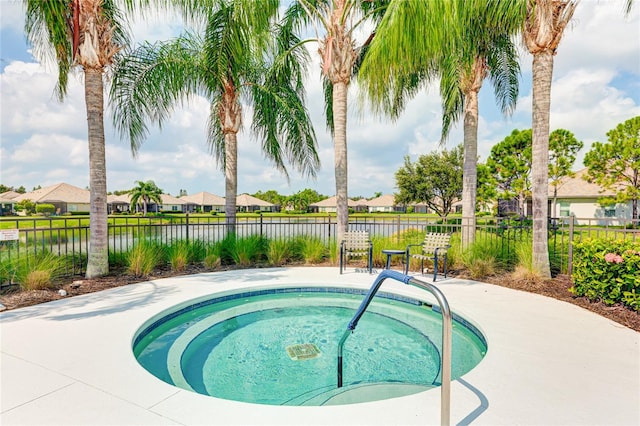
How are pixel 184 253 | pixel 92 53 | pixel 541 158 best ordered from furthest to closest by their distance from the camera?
pixel 184 253
pixel 541 158
pixel 92 53

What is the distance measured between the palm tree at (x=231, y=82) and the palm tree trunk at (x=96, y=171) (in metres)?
1.50

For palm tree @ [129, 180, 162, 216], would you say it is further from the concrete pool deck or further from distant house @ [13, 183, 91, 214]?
the concrete pool deck

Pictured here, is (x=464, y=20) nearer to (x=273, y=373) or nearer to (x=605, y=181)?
(x=273, y=373)

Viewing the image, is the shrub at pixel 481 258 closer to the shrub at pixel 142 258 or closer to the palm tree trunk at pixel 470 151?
the palm tree trunk at pixel 470 151

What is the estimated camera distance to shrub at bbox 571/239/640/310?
4.25 m

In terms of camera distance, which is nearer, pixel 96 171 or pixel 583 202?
pixel 96 171

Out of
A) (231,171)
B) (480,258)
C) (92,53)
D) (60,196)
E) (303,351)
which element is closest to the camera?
(303,351)

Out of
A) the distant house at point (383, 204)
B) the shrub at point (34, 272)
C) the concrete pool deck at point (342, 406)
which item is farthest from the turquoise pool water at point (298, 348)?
the distant house at point (383, 204)

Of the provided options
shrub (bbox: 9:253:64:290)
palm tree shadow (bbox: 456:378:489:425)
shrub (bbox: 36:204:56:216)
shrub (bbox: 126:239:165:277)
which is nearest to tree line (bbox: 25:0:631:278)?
shrub (bbox: 126:239:165:277)

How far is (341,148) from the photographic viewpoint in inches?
340

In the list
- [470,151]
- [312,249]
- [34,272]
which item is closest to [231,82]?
[312,249]

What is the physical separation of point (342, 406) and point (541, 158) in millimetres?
6192

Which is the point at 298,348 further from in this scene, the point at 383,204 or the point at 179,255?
the point at 383,204

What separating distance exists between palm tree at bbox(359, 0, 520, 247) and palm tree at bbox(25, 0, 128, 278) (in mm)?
5187
